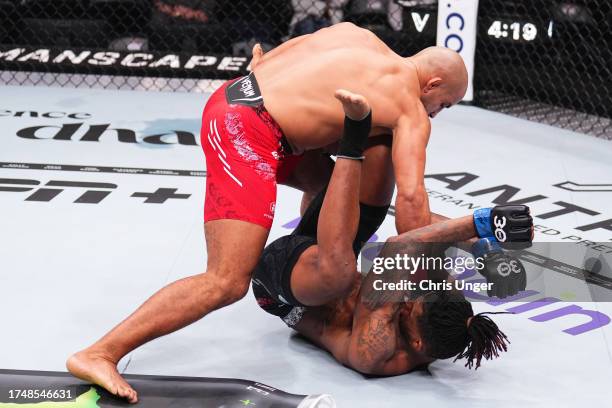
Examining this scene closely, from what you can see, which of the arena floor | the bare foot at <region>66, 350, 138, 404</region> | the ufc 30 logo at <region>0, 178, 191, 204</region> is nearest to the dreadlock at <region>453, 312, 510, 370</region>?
the arena floor

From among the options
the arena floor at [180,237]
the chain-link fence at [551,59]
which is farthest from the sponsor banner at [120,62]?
the chain-link fence at [551,59]

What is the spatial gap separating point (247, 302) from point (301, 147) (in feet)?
1.82

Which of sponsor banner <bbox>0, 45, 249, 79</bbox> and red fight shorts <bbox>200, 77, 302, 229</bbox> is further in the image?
sponsor banner <bbox>0, 45, 249, 79</bbox>

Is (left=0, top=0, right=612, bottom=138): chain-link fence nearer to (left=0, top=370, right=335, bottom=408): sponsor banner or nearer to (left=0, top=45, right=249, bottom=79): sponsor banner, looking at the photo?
(left=0, top=45, right=249, bottom=79): sponsor banner

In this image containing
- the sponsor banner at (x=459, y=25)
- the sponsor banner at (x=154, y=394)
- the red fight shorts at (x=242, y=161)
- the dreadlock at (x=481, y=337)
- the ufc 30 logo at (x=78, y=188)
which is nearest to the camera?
the sponsor banner at (x=154, y=394)

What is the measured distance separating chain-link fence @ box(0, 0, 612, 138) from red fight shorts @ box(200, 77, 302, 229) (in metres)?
2.87

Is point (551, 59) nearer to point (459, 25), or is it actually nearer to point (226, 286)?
point (459, 25)

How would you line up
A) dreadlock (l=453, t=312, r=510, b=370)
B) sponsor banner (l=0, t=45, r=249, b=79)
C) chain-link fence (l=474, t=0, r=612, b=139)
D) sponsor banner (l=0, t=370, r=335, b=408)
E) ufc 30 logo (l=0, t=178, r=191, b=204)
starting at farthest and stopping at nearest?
sponsor banner (l=0, t=45, r=249, b=79), chain-link fence (l=474, t=0, r=612, b=139), ufc 30 logo (l=0, t=178, r=191, b=204), dreadlock (l=453, t=312, r=510, b=370), sponsor banner (l=0, t=370, r=335, b=408)

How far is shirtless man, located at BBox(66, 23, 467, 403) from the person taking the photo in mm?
2250

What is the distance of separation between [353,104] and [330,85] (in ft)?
0.91

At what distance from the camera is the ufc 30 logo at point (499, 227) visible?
2.16 meters

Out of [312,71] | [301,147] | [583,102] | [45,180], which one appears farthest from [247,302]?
[583,102]

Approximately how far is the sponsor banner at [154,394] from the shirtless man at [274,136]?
67 millimetres

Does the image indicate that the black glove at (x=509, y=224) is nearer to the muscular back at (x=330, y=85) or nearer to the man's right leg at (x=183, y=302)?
the muscular back at (x=330, y=85)
